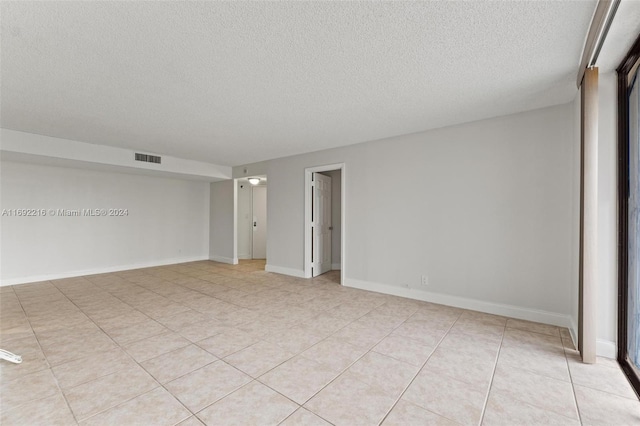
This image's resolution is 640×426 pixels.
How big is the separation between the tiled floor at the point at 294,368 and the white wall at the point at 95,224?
1739 mm

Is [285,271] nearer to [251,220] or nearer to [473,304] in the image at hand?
[251,220]

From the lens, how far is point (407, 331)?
3.06m

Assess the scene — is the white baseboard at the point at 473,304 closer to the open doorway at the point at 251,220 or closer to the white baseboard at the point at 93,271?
the open doorway at the point at 251,220

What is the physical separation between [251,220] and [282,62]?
6.73 m

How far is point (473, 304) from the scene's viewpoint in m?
3.72

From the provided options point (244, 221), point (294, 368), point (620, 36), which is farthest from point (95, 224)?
point (620, 36)

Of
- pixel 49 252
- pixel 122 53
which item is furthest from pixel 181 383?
pixel 49 252

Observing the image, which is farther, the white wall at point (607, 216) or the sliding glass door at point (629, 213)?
the white wall at point (607, 216)

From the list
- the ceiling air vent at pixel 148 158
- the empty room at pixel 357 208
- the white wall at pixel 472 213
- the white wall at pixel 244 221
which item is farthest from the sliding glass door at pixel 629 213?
the white wall at pixel 244 221

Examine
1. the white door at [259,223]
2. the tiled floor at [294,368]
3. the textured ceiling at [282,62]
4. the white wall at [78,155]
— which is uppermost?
the textured ceiling at [282,62]

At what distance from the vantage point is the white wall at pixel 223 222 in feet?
24.2

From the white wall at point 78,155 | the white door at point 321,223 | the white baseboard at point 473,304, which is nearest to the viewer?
the white baseboard at point 473,304

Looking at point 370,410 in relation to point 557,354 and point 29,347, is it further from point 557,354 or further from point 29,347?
point 29,347

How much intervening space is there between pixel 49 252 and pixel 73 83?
4.70m
